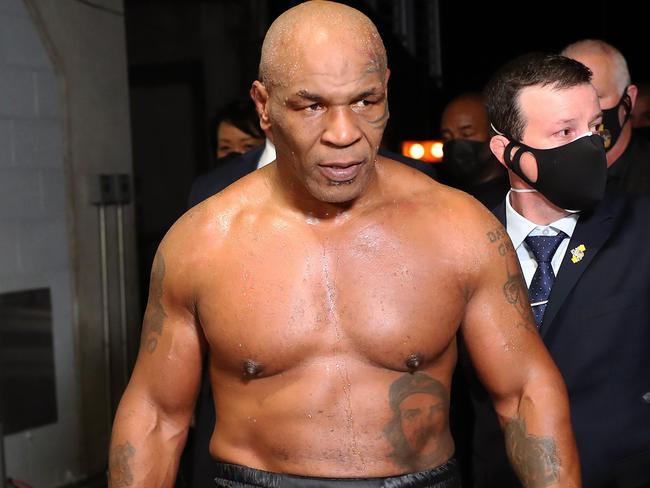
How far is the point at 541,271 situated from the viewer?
221 cm

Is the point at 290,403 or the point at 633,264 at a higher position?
the point at 633,264

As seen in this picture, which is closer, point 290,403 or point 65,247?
point 290,403

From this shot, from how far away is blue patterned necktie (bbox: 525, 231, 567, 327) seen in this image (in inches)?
86.2

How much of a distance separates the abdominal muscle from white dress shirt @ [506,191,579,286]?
0.49 meters

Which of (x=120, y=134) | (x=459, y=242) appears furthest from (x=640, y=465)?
(x=120, y=134)

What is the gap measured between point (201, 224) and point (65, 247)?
241 centimetres

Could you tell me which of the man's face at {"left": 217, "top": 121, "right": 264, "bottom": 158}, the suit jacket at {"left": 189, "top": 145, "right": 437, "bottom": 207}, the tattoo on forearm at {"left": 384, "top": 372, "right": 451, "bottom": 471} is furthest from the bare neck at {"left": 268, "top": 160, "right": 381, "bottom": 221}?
the man's face at {"left": 217, "top": 121, "right": 264, "bottom": 158}

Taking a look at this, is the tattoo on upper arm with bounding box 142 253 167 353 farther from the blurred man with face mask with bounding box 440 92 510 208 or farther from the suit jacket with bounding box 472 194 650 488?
the blurred man with face mask with bounding box 440 92 510 208

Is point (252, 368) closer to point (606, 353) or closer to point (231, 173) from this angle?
point (606, 353)

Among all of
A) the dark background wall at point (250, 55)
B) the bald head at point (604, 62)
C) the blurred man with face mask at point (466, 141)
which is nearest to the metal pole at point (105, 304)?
the dark background wall at point (250, 55)

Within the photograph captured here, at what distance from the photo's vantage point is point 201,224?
6.24 feet

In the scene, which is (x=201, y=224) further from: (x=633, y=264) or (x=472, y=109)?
(x=472, y=109)

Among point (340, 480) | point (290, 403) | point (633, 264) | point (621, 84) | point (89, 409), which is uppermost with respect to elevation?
point (621, 84)

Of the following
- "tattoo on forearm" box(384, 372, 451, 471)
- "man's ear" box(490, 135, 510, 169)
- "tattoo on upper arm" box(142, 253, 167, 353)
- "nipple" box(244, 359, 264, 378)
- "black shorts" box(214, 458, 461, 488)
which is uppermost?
"man's ear" box(490, 135, 510, 169)
